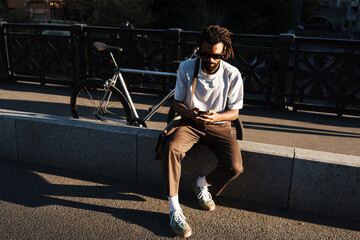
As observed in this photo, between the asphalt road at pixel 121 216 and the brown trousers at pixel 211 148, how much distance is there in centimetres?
32

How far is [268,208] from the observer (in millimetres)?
3684

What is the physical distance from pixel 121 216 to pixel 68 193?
0.74 m

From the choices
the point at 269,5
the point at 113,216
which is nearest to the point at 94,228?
the point at 113,216

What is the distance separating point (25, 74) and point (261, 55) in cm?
621

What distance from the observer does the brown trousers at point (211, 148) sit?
3311 mm

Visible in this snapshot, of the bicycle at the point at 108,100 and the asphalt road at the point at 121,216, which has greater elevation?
the bicycle at the point at 108,100

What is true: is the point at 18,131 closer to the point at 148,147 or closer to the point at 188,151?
the point at 148,147

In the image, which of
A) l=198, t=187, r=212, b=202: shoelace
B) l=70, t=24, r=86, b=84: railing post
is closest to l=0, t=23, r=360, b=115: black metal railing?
l=70, t=24, r=86, b=84: railing post

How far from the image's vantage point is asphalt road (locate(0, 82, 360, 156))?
5441mm

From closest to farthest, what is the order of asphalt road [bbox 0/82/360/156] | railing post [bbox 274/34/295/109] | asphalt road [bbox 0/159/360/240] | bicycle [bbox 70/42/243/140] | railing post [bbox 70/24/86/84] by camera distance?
asphalt road [bbox 0/159/360/240]
bicycle [bbox 70/42/243/140]
asphalt road [bbox 0/82/360/156]
railing post [bbox 274/34/295/109]
railing post [bbox 70/24/86/84]

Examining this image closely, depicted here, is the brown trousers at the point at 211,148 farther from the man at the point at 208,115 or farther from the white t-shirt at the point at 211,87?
the white t-shirt at the point at 211,87

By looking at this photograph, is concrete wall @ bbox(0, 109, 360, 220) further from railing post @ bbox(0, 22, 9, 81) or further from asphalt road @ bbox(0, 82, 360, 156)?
railing post @ bbox(0, 22, 9, 81)

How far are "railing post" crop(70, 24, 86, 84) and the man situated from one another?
5198mm

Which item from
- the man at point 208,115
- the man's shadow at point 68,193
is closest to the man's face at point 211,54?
the man at point 208,115
